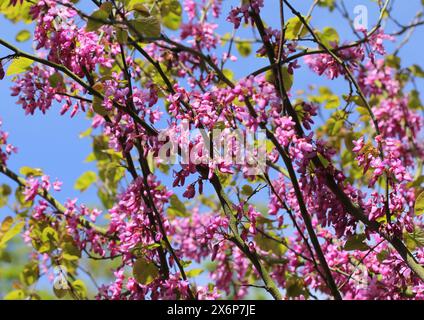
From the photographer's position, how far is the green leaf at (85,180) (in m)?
4.84

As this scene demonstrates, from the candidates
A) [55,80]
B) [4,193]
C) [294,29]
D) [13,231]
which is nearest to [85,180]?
[4,193]

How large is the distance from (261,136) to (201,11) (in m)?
2.21

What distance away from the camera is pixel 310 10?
3080 mm

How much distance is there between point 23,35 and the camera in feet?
15.1

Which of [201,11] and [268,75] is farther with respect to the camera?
[201,11]

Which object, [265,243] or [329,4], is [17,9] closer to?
[265,243]

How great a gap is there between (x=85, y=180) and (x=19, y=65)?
2.15m

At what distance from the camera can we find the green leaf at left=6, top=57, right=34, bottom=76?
2786 millimetres

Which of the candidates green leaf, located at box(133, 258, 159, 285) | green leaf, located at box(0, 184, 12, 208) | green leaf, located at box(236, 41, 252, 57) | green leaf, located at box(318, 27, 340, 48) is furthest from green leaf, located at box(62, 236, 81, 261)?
green leaf, located at box(236, 41, 252, 57)

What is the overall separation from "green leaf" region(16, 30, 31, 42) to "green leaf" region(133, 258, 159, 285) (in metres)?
2.54

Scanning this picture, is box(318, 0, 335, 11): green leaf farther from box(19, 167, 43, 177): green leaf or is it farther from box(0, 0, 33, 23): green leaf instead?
box(19, 167, 43, 177): green leaf

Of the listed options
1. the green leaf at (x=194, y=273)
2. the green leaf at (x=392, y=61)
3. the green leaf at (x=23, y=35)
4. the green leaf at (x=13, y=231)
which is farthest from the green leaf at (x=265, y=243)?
the green leaf at (x=392, y=61)
